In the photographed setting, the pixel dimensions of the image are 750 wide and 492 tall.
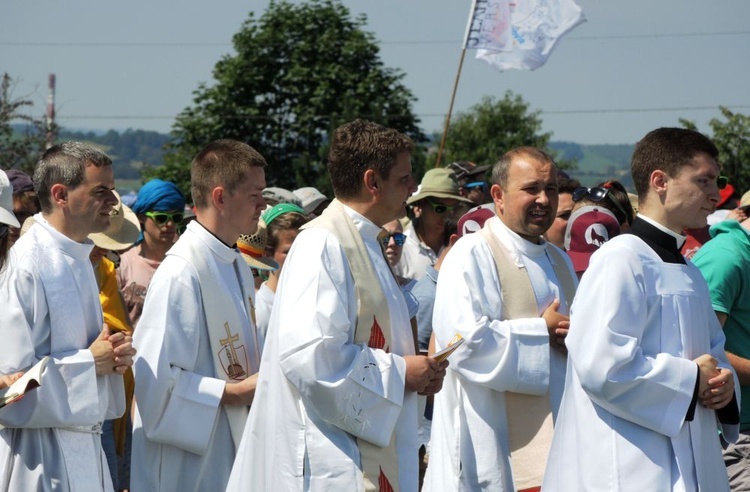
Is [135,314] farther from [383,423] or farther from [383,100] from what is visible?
[383,100]

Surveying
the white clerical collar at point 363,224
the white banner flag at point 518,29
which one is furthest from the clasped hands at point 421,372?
the white banner flag at point 518,29

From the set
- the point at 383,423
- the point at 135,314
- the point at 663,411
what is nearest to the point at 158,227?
the point at 135,314

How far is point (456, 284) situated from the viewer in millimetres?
5855

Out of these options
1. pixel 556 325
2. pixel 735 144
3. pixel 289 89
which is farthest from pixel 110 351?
pixel 289 89

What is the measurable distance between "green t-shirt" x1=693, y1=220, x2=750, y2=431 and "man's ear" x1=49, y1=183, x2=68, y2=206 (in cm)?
315

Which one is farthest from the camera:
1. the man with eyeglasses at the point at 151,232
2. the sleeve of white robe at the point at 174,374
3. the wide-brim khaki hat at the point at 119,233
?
the man with eyeglasses at the point at 151,232

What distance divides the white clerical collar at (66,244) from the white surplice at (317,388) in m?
1.00

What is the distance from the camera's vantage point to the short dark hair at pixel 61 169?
5.21 metres

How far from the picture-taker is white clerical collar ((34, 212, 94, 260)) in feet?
16.9

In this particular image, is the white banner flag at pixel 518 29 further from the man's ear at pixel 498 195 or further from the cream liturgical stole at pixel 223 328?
the cream liturgical stole at pixel 223 328

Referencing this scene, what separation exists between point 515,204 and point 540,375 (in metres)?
0.92

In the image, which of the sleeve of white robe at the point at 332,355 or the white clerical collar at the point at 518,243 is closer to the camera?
the sleeve of white robe at the point at 332,355

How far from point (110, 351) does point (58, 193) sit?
29.8 inches

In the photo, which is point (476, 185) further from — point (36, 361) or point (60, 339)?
point (36, 361)
